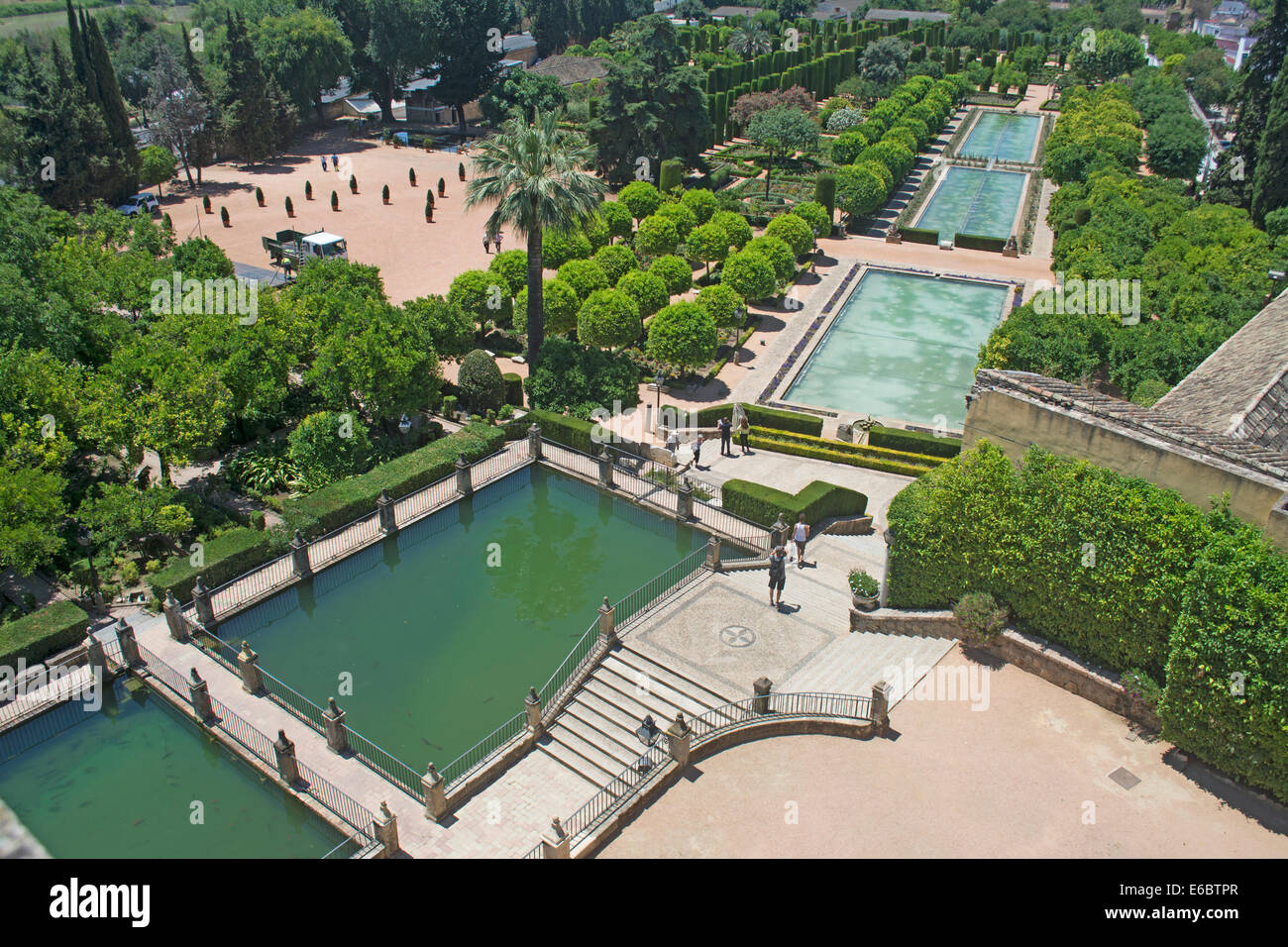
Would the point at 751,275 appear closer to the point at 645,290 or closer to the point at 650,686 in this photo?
the point at 645,290

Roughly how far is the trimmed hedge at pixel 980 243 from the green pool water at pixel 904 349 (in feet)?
22.9

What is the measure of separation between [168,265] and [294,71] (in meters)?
44.1

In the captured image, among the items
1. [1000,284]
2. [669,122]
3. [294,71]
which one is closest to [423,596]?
[1000,284]

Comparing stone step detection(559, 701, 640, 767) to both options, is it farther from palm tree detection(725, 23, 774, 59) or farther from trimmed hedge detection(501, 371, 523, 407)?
palm tree detection(725, 23, 774, 59)

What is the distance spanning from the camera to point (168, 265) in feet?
135

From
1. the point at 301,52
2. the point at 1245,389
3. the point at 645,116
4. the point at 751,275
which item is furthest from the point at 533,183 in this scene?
the point at 301,52

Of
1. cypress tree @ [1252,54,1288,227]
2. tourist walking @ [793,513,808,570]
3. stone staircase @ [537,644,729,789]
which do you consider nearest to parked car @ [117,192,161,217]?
tourist walking @ [793,513,808,570]

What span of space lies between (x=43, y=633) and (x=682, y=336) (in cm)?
2432

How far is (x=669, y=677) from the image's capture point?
2444 centimetres

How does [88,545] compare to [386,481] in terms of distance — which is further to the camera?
[386,481]

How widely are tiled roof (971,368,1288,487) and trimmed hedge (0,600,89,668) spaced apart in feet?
81.9

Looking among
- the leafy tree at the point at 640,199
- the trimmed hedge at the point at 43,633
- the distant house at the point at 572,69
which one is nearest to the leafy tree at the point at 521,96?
the distant house at the point at 572,69

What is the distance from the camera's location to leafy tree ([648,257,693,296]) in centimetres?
4575

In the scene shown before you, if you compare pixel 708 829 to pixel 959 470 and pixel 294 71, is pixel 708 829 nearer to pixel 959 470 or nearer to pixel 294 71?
pixel 959 470
